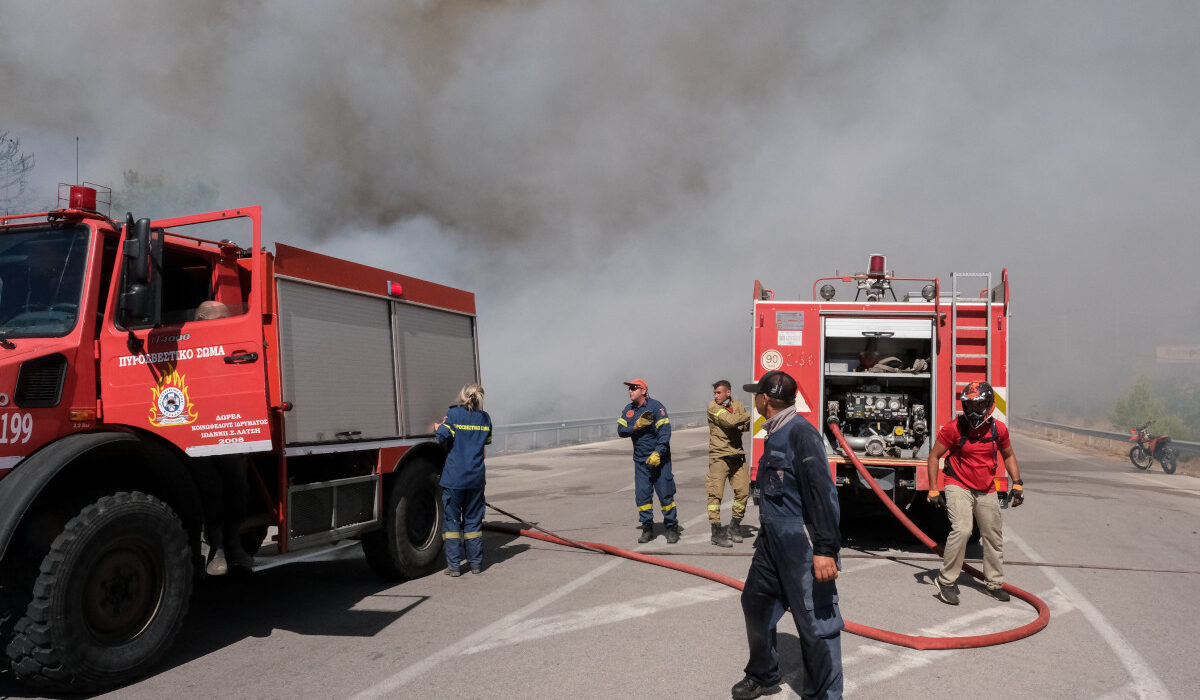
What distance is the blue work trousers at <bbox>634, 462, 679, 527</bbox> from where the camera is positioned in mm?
8797

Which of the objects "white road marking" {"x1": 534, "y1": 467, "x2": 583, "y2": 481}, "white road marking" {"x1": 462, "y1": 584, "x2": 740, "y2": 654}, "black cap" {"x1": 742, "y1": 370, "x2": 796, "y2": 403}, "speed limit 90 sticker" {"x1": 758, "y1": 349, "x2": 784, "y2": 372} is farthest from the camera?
"white road marking" {"x1": 534, "y1": 467, "x2": 583, "y2": 481}

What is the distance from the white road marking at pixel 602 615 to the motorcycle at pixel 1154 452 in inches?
734

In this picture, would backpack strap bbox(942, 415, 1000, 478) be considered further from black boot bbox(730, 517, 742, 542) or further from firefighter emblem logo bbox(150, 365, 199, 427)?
firefighter emblem logo bbox(150, 365, 199, 427)

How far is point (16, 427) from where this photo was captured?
4.29 meters

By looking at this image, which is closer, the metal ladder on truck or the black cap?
the black cap

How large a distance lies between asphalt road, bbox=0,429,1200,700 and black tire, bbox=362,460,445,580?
0.65 feet

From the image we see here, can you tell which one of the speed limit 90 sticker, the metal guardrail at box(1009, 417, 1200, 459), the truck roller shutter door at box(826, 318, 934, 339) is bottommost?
the metal guardrail at box(1009, 417, 1200, 459)

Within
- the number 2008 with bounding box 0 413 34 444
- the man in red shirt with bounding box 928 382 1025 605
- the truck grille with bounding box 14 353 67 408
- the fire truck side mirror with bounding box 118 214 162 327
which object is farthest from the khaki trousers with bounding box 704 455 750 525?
the number 2008 with bounding box 0 413 34 444

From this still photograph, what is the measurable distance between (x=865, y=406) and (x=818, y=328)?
1.11 m

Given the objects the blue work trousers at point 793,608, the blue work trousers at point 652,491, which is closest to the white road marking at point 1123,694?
the blue work trousers at point 793,608

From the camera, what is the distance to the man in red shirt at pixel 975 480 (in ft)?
21.5

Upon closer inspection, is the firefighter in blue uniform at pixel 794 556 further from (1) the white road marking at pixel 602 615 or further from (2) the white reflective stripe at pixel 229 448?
(2) the white reflective stripe at pixel 229 448

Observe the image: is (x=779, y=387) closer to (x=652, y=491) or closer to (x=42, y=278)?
(x=42, y=278)

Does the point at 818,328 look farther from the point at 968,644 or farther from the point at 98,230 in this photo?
the point at 98,230
